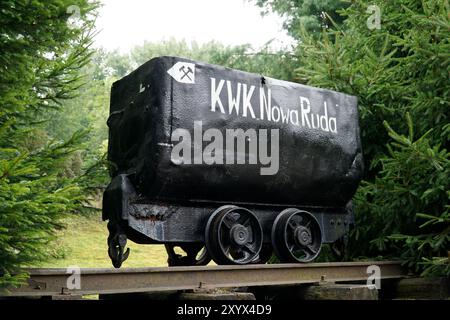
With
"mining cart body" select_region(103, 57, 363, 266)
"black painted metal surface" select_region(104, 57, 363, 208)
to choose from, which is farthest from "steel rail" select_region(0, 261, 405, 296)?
"black painted metal surface" select_region(104, 57, 363, 208)

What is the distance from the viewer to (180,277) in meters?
4.78

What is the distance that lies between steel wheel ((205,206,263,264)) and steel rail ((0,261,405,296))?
1.15 feet

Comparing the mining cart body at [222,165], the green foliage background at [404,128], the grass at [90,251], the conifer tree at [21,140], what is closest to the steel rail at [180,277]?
the conifer tree at [21,140]

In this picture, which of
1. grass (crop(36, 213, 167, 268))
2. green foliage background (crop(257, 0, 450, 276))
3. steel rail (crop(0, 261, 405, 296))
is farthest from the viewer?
grass (crop(36, 213, 167, 268))

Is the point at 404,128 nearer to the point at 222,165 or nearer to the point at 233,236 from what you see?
the point at 222,165

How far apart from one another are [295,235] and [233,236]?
34.6 inches

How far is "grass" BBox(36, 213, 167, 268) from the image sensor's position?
504 inches

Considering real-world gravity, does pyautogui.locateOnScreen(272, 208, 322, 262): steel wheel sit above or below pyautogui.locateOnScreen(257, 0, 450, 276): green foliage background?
below

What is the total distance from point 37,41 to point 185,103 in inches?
68.7

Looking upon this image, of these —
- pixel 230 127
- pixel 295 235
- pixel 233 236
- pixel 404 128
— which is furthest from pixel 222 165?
pixel 404 128

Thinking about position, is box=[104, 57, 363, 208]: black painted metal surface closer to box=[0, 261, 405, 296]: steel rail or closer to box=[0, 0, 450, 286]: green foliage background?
box=[0, 0, 450, 286]: green foliage background
